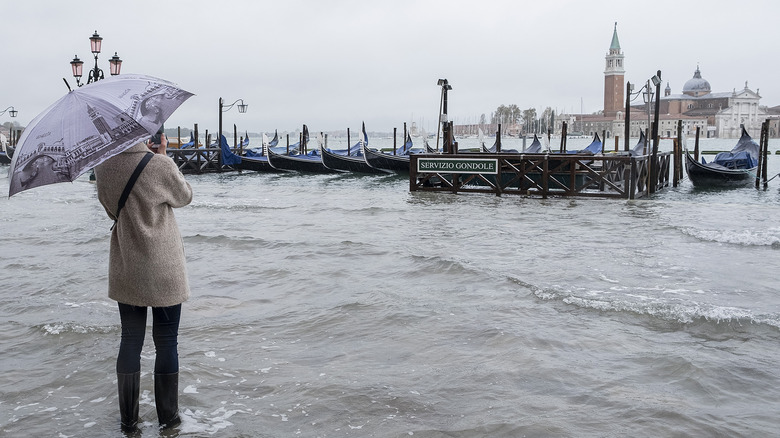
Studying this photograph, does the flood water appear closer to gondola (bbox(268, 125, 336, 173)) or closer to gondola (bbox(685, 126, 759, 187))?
gondola (bbox(685, 126, 759, 187))

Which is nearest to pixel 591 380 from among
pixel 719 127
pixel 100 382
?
pixel 100 382

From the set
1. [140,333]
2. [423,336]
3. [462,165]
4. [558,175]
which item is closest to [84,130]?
[140,333]

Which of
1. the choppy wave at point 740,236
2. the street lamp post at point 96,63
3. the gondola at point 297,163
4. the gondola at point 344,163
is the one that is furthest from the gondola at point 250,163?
the choppy wave at point 740,236

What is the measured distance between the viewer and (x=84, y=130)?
287cm

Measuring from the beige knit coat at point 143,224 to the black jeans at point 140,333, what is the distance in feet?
0.29

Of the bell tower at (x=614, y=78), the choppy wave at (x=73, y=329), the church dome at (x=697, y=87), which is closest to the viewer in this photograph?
the choppy wave at (x=73, y=329)

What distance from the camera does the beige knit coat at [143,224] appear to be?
288 cm

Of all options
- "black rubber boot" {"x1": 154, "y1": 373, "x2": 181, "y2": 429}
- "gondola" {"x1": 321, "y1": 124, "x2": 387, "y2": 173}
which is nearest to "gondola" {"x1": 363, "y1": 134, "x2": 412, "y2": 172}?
"gondola" {"x1": 321, "y1": 124, "x2": 387, "y2": 173}

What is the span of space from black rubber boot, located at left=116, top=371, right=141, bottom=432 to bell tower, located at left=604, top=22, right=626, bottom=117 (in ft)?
468

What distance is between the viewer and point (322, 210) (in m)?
15.3

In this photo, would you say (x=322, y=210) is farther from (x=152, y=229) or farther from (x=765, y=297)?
(x=152, y=229)

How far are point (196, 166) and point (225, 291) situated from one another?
94.6ft

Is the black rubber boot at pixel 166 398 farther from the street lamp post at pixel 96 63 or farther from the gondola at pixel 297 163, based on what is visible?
the gondola at pixel 297 163

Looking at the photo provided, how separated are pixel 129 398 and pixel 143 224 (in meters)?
0.85
